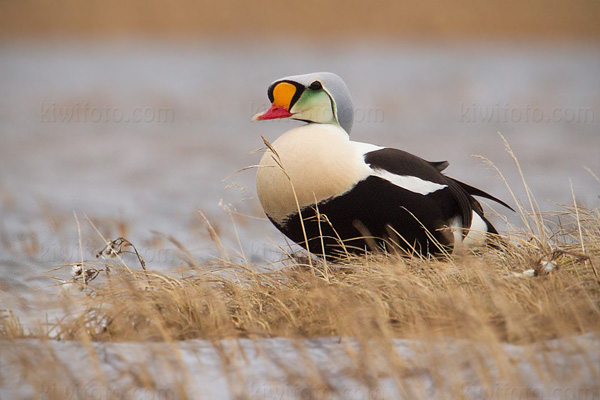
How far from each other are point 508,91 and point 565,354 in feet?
42.7

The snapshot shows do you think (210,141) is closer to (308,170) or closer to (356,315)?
(308,170)

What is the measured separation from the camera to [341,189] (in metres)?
3.37

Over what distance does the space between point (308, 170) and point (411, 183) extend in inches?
19.1

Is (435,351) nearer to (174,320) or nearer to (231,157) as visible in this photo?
(174,320)

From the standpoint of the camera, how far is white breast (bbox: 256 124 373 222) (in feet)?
11.0

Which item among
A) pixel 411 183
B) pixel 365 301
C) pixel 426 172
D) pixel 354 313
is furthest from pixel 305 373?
pixel 426 172

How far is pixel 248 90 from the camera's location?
15562mm

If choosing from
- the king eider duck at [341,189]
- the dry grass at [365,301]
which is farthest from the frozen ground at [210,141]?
the king eider duck at [341,189]

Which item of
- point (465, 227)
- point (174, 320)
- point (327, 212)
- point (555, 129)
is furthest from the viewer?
point (555, 129)

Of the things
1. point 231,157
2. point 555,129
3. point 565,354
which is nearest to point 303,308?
point 565,354

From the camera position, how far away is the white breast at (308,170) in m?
3.36

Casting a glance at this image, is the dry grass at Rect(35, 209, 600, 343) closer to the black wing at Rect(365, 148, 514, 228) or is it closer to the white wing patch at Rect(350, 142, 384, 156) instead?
the black wing at Rect(365, 148, 514, 228)

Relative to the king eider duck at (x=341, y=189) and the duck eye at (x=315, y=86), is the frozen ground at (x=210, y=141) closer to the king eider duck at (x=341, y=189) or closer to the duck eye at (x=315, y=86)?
the king eider duck at (x=341, y=189)

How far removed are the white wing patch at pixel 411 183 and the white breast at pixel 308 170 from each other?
0.07 meters
